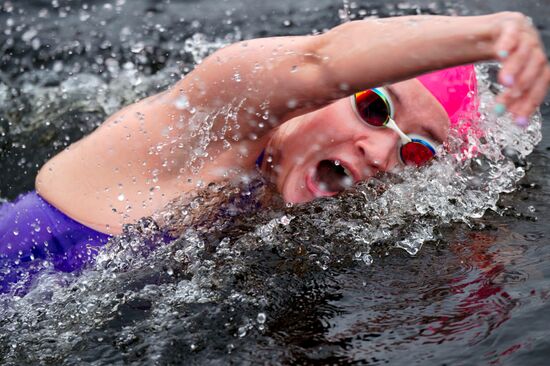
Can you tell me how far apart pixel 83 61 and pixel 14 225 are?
2.46 metres

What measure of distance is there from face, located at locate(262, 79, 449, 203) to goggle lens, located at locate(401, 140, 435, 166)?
0.10ft

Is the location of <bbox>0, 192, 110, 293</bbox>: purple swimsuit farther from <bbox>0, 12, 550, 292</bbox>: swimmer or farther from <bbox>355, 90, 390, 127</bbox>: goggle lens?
<bbox>355, 90, 390, 127</bbox>: goggle lens

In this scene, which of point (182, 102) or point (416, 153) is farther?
point (416, 153)

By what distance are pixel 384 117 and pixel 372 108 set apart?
2.7 inches

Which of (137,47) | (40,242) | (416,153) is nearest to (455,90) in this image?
(416,153)

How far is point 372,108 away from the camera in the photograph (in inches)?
125

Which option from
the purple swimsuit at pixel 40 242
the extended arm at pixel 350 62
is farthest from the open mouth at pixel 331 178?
the purple swimsuit at pixel 40 242

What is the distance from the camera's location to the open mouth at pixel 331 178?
3.31 metres

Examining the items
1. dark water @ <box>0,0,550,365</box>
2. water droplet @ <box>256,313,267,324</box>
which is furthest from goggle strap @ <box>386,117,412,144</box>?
water droplet @ <box>256,313,267,324</box>

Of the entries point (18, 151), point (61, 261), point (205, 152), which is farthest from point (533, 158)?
point (18, 151)

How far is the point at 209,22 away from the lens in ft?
19.3

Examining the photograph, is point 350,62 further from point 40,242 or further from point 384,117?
point 40,242

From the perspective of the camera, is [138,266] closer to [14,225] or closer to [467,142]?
[14,225]

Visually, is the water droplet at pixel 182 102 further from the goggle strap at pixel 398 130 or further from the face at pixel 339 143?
the goggle strap at pixel 398 130
